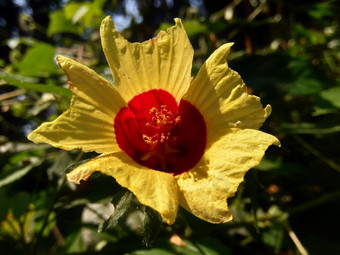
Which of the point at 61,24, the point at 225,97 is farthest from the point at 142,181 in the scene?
the point at 61,24

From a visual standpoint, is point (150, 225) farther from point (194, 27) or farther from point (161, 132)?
point (194, 27)

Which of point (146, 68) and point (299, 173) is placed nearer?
point (146, 68)

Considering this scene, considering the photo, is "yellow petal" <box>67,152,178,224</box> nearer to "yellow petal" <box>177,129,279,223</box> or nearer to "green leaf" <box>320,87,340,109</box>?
"yellow petal" <box>177,129,279,223</box>

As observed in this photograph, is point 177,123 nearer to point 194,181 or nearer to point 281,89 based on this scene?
point 194,181

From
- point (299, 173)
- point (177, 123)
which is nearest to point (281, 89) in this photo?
point (299, 173)

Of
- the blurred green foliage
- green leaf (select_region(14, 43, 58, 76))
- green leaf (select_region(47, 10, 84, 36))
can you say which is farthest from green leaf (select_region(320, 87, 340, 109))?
green leaf (select_region(47, 10, 84, 36))

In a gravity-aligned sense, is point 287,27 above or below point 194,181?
below

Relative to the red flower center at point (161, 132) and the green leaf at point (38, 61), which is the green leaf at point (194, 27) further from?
the red flower center at point (161, 132)
